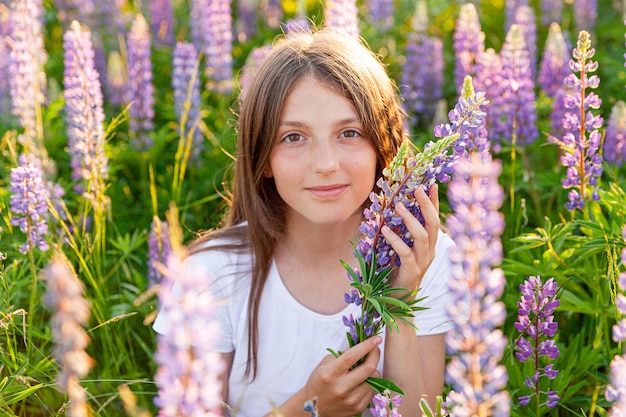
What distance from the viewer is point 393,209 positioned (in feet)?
6.67

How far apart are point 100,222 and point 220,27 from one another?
2.34m

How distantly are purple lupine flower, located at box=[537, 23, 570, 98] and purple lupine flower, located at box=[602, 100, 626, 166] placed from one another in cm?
57

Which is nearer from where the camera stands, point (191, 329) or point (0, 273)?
point (191, 329)

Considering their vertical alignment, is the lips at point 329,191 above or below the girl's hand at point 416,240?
above

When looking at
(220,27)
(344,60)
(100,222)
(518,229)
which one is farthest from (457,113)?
(220,27)

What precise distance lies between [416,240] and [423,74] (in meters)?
2.91

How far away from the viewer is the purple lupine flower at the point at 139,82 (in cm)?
461

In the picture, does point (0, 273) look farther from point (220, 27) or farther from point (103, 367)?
point (220, 27)

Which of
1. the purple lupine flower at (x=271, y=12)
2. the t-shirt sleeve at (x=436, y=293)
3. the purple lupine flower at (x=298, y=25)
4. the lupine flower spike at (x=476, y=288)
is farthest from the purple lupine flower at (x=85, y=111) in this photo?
the purple lupine flower at (x=271, y=12)

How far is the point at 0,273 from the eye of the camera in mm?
2361

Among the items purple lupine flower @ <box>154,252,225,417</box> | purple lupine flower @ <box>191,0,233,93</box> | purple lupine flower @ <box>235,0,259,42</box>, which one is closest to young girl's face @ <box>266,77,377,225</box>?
purple lupine flower @ <box>154,252,225,417</box>

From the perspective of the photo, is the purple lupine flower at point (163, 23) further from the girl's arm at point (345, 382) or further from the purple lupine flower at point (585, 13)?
the girl's arm at point (345, 382)

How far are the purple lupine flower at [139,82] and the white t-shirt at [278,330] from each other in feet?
6.06

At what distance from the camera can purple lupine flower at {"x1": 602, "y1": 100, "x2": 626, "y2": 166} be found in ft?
11.0
